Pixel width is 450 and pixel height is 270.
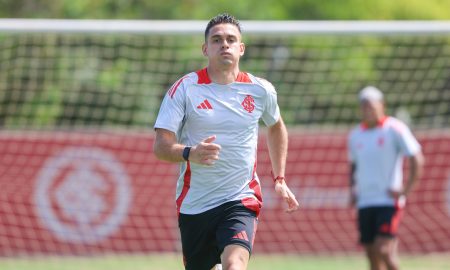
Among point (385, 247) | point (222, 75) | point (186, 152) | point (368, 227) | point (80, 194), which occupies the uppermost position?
point (222, 75)

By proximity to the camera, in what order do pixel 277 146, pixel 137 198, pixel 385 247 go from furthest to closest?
1. pixel 137 198
2. pixel 385 247
3. pixel 277 146

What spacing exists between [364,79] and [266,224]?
8430mm

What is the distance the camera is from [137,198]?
15.9m

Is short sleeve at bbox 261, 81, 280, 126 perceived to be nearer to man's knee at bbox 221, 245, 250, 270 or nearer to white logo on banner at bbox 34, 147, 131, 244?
man's knee at bbox 221, 245, 250, 270

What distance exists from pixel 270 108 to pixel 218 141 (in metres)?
0.53

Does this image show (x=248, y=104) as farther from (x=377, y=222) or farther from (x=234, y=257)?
(x=377, y=222)

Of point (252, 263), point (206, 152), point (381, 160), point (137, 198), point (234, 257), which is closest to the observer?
point (206, 152)

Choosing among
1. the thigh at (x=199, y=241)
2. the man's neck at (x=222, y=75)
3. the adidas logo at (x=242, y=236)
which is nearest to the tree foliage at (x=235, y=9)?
the man's neck at (x=222, y=75)

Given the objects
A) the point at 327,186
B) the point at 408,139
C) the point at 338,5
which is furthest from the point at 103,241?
the point at 338,5

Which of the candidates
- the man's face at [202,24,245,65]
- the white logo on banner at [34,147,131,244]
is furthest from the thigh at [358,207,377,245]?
the white logo on banner at [34,147,131,244]

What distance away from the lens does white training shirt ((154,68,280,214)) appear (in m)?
7.24

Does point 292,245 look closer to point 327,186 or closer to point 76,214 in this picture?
point 327,186

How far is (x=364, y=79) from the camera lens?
945 inches

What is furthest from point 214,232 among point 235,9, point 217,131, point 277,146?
point 235,9
